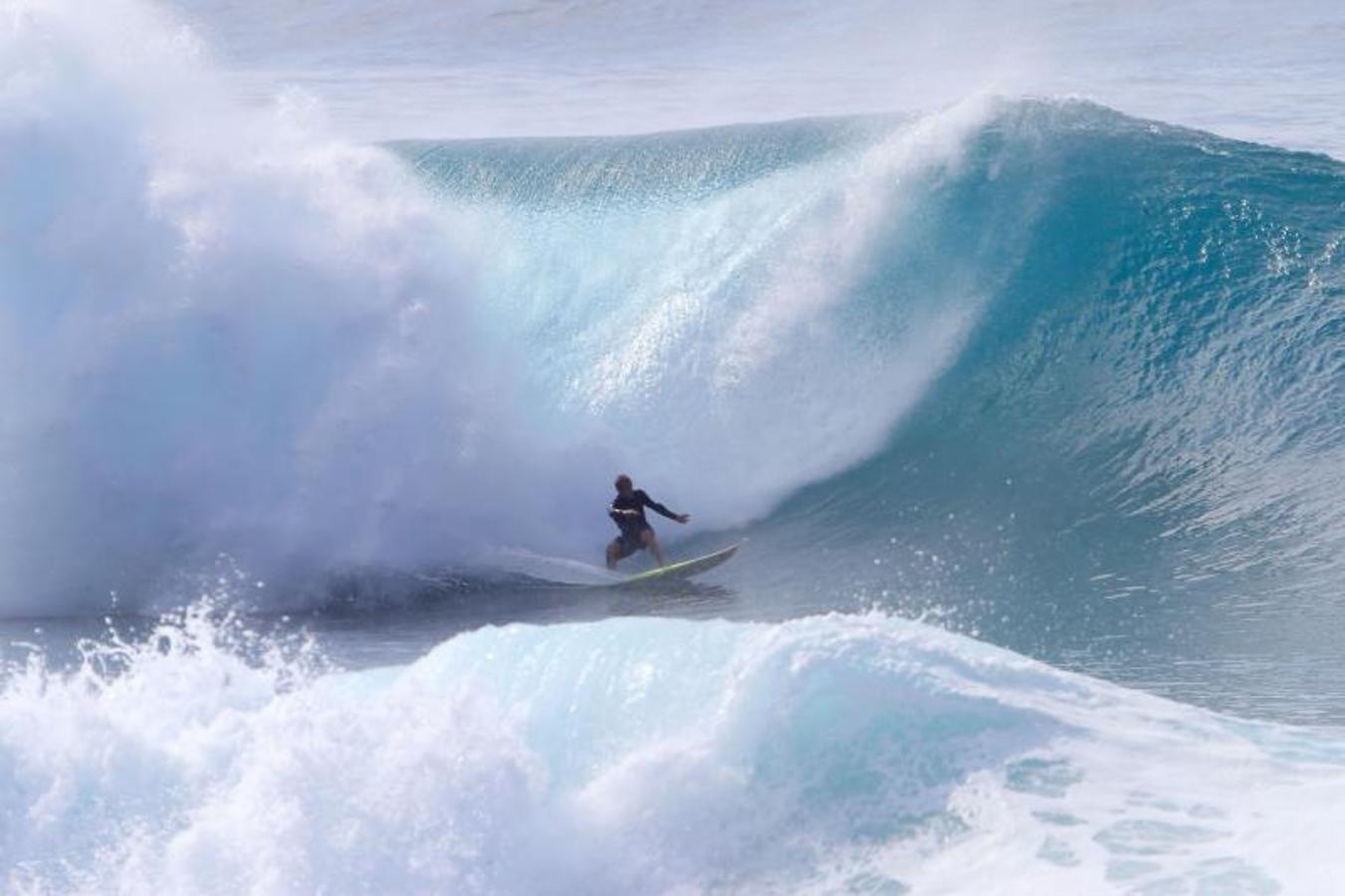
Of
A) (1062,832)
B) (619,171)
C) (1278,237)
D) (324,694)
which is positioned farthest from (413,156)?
(1062,832)

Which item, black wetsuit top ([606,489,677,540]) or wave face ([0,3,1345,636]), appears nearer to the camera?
black wetsuit top ([606,489,677,540])

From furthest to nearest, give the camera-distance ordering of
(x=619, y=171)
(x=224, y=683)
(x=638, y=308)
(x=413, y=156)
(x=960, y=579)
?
(x=413, y=156), (x=619, y=171), (x=638, y=308), (x=960, y=579), (x=224, y=683)

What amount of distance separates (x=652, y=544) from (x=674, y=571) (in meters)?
0.38

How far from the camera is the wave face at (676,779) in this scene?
6504 mm

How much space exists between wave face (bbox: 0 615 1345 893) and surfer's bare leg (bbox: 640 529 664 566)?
4.52 m

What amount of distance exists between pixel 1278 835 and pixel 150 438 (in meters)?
9.08

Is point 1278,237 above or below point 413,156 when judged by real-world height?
below

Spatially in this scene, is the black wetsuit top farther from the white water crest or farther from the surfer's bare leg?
the white water crest

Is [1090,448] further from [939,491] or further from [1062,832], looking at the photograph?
[1062,832]

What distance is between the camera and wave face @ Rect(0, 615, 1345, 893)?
6504 mm

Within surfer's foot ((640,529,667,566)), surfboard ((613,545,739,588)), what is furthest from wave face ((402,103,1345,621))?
surfer's foot ((640,529,667,566))

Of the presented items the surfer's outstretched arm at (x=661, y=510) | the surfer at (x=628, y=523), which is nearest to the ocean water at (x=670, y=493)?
the surfer's outstretched arm at (x=661, y=510)

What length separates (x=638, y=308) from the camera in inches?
616

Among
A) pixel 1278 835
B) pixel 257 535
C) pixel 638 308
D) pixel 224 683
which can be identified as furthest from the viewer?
pixel 638 308
